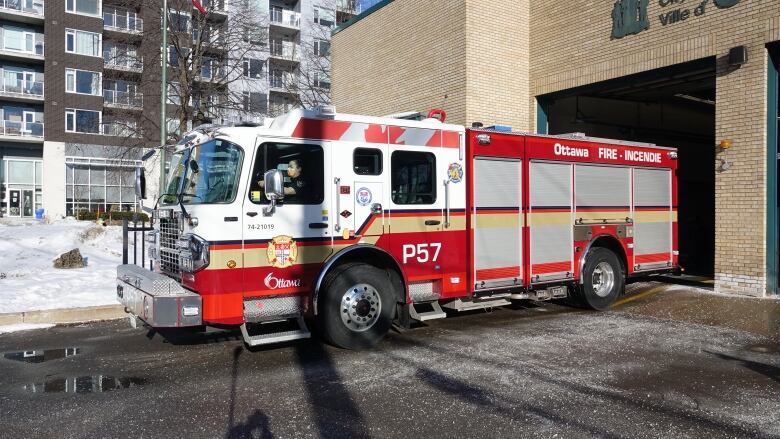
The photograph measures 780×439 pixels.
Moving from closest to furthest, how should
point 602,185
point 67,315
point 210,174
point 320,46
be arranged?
point 210,174
point 67,315
point 602,185
point 320,46

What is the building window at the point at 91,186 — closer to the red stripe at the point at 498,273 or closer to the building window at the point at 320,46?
the building window at the point at 320,46

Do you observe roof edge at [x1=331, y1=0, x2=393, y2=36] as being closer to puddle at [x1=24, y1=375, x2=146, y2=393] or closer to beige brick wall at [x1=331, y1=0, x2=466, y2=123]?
beige brick wall at [x1=331, y1=0, x2=466, y2=123]

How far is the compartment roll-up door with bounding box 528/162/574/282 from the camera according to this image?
8.58 m

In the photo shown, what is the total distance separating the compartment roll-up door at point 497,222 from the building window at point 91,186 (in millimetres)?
38269

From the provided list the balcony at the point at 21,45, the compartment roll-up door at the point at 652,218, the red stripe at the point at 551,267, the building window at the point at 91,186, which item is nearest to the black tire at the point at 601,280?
the red stripe at the point at 551,267

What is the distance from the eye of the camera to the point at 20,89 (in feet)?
137

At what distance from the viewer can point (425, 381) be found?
568 cm

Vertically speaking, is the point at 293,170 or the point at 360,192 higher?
the point at 293,170

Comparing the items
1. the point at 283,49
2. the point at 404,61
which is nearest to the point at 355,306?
the point at 404,61

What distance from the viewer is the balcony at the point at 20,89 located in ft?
135

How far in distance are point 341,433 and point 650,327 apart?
546 centimetres

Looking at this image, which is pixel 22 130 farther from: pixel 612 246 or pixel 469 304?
pixel 612 246

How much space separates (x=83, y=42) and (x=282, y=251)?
141ft

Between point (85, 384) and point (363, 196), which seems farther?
point (363, 196)
